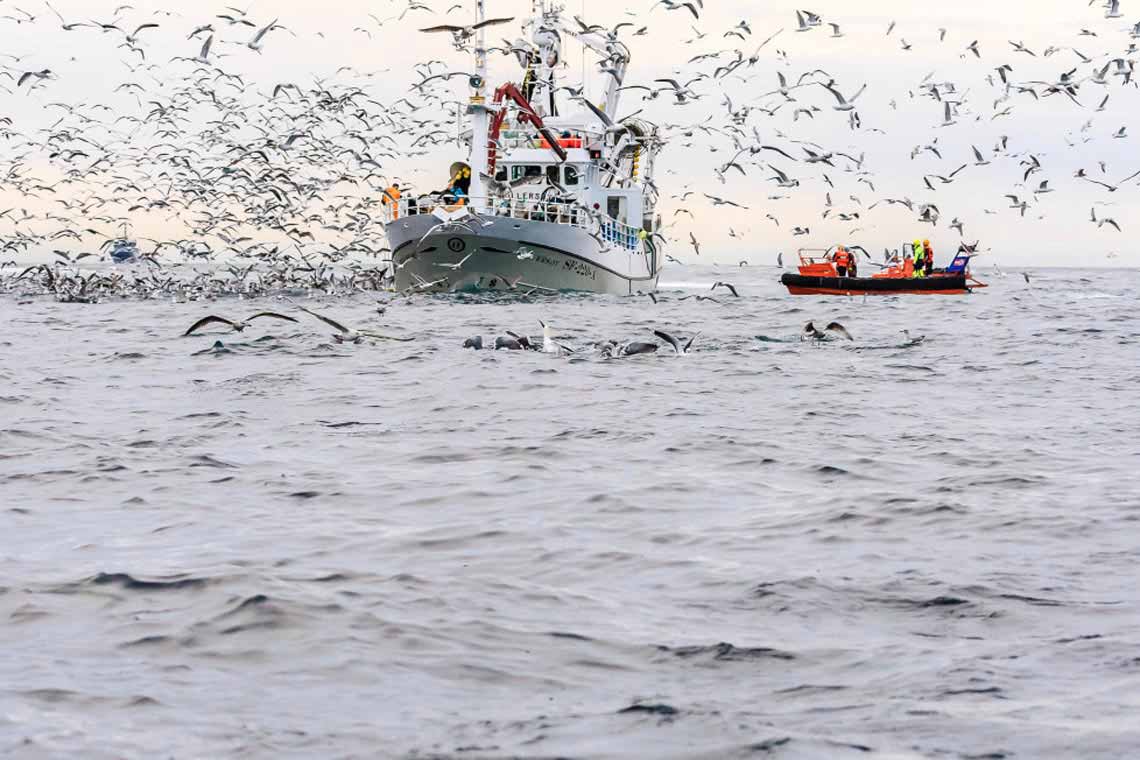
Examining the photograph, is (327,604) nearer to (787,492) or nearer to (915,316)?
(787,492)

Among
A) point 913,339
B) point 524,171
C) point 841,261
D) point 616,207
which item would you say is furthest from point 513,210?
point 913,339

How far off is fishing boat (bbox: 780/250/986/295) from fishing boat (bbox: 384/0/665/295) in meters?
6.68

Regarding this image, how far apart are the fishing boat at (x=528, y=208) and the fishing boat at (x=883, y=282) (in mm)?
6678

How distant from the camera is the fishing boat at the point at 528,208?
4578 centimetres

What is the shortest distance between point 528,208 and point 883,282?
47.8 feet

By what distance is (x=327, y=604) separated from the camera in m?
7.91

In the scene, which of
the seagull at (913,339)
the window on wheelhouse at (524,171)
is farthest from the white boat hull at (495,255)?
the seagull at (913,339)

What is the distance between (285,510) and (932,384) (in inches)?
518

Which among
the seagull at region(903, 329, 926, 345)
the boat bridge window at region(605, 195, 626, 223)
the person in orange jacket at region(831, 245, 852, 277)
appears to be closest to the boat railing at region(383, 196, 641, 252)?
the boat bridge window at region(605, 195, 626, 223)

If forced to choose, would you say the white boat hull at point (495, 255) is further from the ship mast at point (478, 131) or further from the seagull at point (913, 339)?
the seagull at point (913, 339)

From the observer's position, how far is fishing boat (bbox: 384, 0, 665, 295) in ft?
150

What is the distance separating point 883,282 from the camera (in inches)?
2041

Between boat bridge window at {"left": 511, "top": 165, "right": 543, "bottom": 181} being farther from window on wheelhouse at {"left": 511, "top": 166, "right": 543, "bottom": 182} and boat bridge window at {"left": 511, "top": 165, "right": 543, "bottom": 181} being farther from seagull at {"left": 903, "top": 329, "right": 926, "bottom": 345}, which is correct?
seagull at {"left": 903, "top": 329, "right": 926, "bottom": 345}

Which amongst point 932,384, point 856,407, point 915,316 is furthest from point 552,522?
point 915,316
